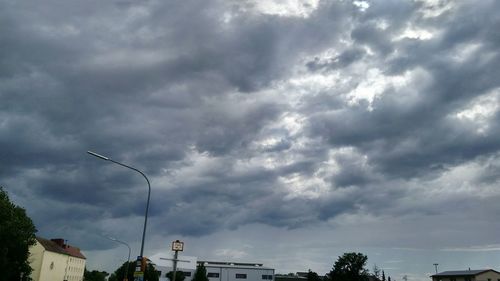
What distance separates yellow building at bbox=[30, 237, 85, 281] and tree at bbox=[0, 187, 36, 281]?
112 feet

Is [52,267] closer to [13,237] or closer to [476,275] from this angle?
[13,237]

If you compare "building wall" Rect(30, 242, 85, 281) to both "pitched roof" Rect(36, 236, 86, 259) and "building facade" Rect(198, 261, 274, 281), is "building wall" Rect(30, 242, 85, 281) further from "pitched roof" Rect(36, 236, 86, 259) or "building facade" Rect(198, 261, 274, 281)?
"building facade" Rect(198, 261, 274, 281)

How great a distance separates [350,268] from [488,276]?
3640 cm

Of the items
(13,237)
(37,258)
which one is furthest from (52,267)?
(13,237)

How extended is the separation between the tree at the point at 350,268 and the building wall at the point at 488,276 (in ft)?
97.4

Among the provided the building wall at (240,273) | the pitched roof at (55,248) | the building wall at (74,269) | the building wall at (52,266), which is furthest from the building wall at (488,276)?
the building wall at (74,269)

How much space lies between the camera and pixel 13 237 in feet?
217

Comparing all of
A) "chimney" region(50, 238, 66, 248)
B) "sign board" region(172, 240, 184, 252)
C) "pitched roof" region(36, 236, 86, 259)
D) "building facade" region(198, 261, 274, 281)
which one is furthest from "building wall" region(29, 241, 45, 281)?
"sign board" region(172, 240, 184, 252)

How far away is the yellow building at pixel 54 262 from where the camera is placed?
123m

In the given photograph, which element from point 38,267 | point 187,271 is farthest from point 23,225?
point 187,271

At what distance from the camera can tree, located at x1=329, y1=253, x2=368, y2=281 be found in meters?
125

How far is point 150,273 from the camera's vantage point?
116m

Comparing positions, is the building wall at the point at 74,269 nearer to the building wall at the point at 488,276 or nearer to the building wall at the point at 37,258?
the building wall at the point at 37,258

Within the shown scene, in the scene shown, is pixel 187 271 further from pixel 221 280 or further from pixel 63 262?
pixel 63 262
